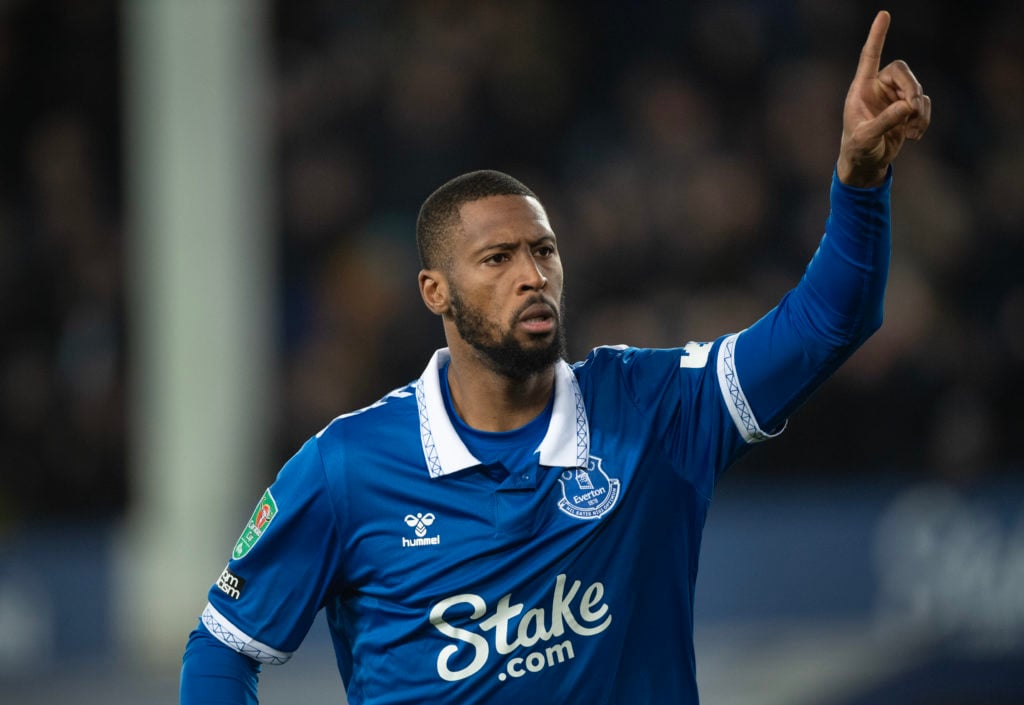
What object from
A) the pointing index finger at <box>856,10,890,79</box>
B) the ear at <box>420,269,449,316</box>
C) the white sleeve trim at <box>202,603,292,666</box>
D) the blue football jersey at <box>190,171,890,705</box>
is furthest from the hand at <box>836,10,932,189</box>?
the white sleeve trim at <box>202,603,292,666</box>

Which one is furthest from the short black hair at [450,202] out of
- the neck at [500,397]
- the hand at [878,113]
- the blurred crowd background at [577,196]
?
the blurred crowd background at [577,196]

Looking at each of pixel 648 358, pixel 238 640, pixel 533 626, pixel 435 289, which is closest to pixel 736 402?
pixel 648 358

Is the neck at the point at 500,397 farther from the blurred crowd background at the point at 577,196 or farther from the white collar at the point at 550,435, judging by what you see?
the blurred crowd background at the point at 577,196

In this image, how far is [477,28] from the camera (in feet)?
33.3

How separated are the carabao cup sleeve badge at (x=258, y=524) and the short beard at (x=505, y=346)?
56cm

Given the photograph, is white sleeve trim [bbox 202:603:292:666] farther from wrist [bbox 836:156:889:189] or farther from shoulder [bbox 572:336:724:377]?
wrist [bbox 836:156:889:189]

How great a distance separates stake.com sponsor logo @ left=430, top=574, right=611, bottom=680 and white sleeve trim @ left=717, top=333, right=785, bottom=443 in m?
0.45

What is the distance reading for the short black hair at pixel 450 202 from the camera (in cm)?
360

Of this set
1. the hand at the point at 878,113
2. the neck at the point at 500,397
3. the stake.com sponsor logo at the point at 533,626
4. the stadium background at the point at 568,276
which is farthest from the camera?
the stadium background at the point at 568,276

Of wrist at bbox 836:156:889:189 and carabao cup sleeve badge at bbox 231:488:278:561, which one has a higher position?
wrist at bbox 836:156:889:189

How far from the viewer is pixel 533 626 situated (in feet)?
11.1

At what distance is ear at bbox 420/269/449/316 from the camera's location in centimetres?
365

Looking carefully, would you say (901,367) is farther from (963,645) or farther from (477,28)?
(477,28)

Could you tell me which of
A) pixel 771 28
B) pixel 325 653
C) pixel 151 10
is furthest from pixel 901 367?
pixel 151 10
